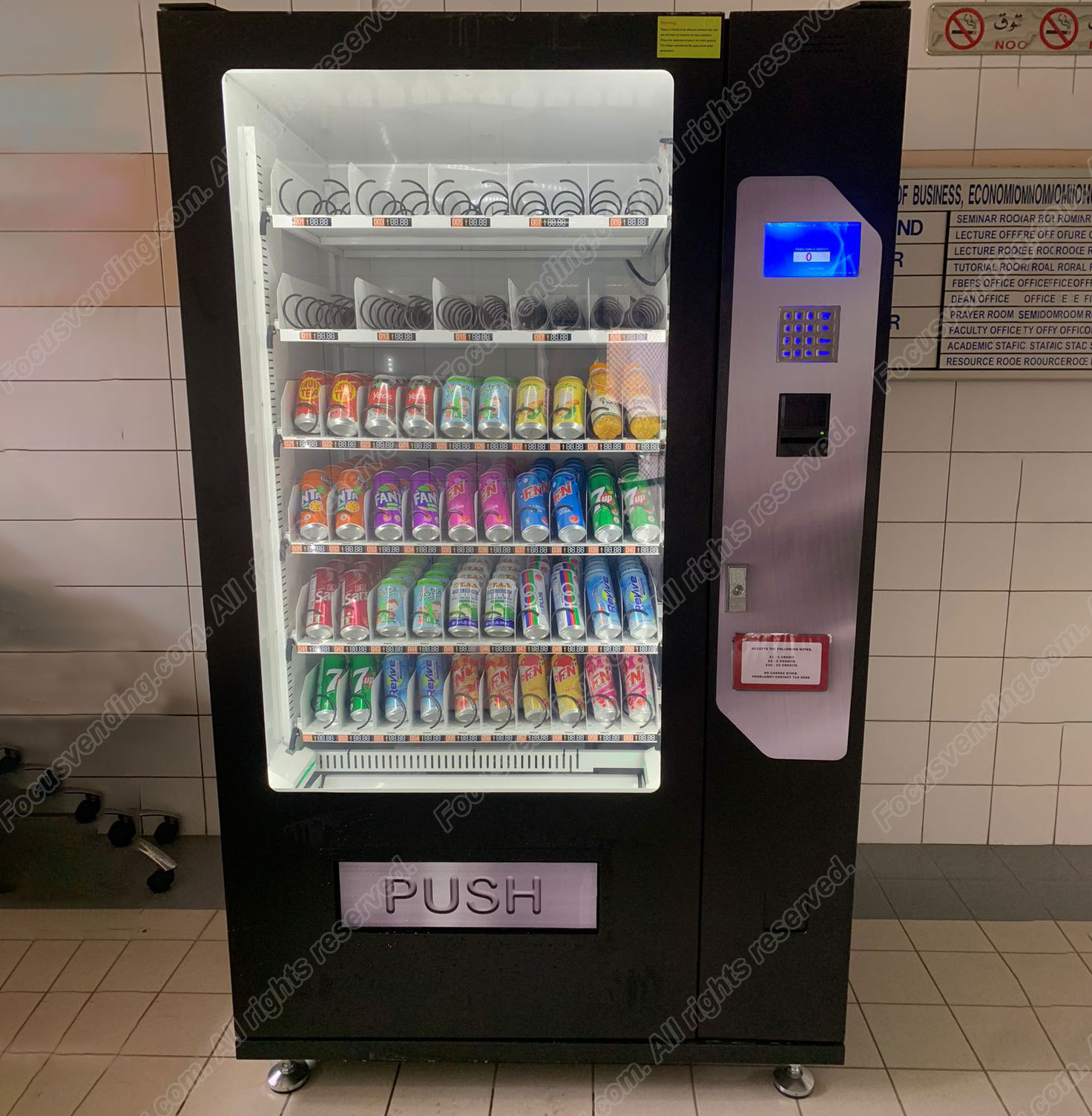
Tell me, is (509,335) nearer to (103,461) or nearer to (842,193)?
(842,193)

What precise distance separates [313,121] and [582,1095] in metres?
2.36

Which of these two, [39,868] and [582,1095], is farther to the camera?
[39,868]

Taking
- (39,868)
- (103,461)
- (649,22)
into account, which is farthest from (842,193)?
→ (39,868)

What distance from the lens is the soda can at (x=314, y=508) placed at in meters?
1.97

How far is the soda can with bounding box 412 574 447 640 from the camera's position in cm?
202

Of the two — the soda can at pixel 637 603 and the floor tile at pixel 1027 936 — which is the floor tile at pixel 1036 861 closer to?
the floor tile at pixel 1027 936

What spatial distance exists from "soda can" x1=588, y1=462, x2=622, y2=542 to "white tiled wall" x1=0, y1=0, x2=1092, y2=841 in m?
1.26

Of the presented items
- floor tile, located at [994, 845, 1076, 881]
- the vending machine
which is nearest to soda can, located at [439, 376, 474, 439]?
the vending machine

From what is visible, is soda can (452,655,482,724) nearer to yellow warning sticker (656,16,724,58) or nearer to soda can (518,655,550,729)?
soda can (518,655,550,729)

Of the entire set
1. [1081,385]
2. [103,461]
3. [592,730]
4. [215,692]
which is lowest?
[592,730]

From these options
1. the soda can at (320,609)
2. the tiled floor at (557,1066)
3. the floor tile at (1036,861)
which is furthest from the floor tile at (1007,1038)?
the soda can at (320,609)

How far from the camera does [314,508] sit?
1987mm

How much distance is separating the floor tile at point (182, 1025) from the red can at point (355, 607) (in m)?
1.16

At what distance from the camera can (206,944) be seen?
8.54 ft
